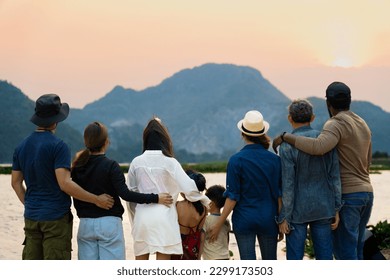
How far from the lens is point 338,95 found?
613 cm

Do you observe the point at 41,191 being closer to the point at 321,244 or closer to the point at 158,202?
the point at 158,202

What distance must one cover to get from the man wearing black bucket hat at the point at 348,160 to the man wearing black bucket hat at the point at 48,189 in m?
1.87

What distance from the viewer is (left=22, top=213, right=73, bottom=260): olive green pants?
5.69 meters

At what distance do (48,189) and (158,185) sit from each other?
3.28 ft

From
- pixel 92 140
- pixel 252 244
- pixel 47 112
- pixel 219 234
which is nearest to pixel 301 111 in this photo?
pixel 252 244

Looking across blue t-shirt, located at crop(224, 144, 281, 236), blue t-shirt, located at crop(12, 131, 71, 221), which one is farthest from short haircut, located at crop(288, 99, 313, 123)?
blue t-shirt, located at crop(12, 131, 71, 221)

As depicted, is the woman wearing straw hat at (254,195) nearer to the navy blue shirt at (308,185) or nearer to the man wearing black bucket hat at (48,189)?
the navy blue shirt at (308,185)

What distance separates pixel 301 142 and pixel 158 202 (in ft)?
4.60

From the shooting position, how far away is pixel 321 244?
5.96m

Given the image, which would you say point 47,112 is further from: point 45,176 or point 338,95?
point 338,95

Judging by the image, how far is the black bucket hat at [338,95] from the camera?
6.12 meters

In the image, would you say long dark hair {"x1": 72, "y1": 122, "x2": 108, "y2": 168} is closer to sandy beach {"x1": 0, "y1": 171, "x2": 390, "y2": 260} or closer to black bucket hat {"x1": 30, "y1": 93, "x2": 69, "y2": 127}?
black bucket hat {"x1": 30, "y1": 93, "x2": 69, "y2": 127}
